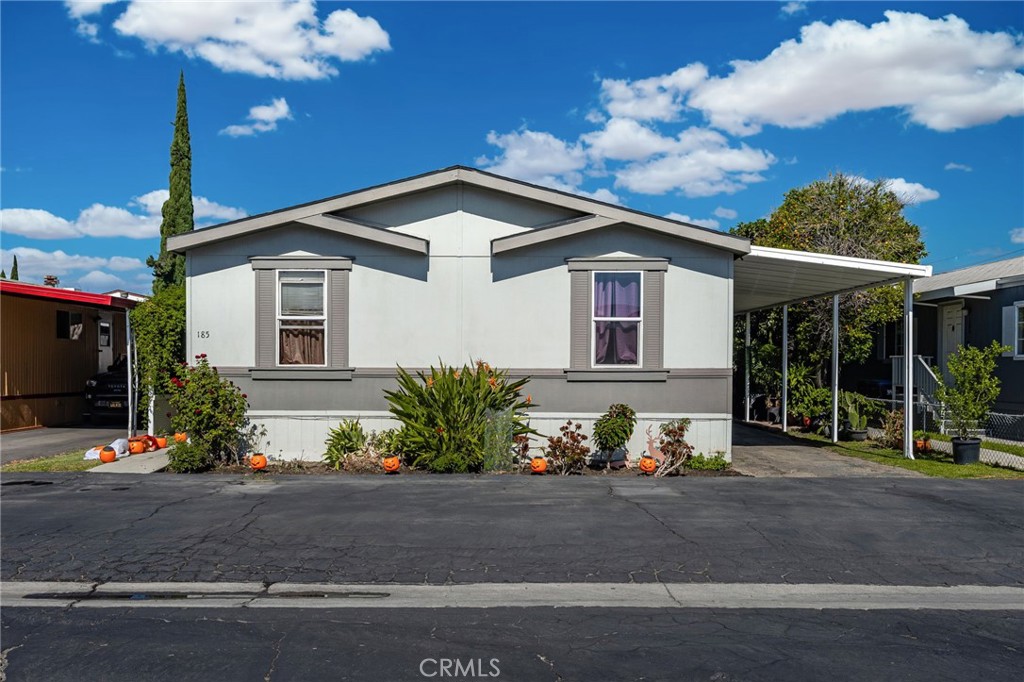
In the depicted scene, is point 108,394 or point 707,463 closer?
point 707,463

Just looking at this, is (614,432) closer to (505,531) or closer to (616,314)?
(616,314)

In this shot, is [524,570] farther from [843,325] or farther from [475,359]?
[843,325]

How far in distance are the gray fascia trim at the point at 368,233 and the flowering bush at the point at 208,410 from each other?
9.15ft

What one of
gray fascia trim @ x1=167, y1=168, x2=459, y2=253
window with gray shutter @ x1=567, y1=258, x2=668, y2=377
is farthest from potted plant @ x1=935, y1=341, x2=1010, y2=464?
gray fascia trim @ x1=167, y1=168, x2=459, y2=253

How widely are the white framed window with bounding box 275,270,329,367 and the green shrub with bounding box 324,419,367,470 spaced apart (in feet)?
3.56

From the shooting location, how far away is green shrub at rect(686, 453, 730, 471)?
12.1m

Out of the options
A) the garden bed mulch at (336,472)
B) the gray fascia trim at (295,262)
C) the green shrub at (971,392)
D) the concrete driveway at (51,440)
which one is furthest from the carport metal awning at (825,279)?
the concrete driveway at (51,440)

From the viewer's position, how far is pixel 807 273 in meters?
13.7

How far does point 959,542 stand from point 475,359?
718 cm

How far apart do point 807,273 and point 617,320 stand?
3.83 m

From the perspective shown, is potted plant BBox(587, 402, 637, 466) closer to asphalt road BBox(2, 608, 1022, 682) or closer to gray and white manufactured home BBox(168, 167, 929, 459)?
gray and white manufactured home BBox(168, 167, 929, 459)

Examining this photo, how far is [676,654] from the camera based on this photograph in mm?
4918

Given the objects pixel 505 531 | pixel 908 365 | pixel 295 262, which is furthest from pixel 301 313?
pixel 908 365

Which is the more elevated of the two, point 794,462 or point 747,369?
point 747,369
